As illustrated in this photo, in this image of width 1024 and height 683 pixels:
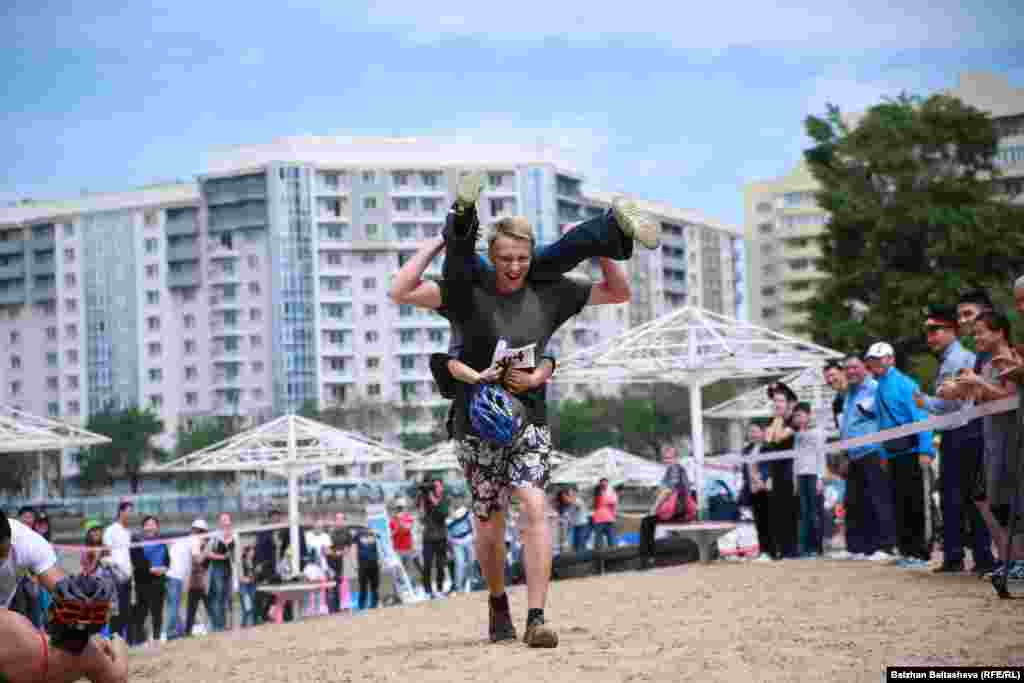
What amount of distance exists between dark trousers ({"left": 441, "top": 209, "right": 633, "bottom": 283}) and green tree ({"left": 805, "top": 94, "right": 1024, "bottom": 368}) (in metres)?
39.8

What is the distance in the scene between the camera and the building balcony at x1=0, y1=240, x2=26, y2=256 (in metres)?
121

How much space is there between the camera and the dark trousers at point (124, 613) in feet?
53.3

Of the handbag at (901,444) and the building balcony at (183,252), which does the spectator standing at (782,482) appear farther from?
the building balcony at (183,252)

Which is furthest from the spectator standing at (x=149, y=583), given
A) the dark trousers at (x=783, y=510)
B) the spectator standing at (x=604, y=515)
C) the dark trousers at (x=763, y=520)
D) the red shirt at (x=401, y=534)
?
the spectator standing at (x=604, y=515)

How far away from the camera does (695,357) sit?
21.3 m

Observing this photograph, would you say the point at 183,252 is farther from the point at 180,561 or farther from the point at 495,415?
the point at 495,415

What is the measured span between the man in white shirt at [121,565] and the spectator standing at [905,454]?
825cm

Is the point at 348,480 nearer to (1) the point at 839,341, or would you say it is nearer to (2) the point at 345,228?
(2) the point at 345,228

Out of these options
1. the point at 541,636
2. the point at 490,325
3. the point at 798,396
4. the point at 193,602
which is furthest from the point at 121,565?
the point at 798,396

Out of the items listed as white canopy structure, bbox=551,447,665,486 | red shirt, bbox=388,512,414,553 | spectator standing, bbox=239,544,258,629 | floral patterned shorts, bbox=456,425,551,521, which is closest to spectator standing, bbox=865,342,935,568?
floral patterned shorts, bbox=456,425,551,521

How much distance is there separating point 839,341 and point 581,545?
23.9 metres

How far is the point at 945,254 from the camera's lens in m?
47.7

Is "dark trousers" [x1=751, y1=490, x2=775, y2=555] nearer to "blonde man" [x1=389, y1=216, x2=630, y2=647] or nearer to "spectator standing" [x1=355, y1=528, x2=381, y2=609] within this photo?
"spectator standing" [x1=355, y1=528, x2=381, y2=609]

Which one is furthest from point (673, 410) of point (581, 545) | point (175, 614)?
point (175, 614)
